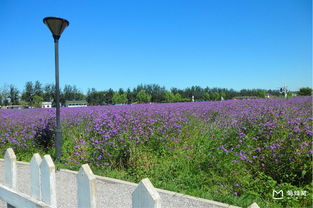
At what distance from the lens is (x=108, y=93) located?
3403 inches

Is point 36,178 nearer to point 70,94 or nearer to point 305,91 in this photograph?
point 305,91

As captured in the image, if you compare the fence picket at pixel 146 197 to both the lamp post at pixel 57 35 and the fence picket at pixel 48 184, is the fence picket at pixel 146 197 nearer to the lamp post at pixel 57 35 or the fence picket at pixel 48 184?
the fence picket at pixel 48 184

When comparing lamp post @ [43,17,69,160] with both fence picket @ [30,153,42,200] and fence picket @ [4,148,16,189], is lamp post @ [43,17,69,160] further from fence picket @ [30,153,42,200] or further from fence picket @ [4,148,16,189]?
fence picket @ [30,153,42,200]

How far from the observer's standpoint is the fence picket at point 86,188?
1.18 meters

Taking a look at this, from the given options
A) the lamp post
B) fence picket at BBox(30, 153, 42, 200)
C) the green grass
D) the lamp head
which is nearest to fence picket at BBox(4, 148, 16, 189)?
fence picket at BBox(30, 153, 42, 200)

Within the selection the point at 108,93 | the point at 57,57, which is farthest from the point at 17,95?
the point at 57,57

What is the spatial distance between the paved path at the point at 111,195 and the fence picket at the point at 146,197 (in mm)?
1520

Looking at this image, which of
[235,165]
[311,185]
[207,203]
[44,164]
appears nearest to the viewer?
[44,164]

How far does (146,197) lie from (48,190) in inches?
32.9

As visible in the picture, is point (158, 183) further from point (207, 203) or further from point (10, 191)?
point (10, 191)

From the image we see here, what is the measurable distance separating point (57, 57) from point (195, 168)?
375 cm

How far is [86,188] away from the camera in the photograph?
121 centimetres

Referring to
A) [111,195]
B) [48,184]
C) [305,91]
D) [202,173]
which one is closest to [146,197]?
[48,184]

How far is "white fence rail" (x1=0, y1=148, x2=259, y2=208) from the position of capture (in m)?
1.02
